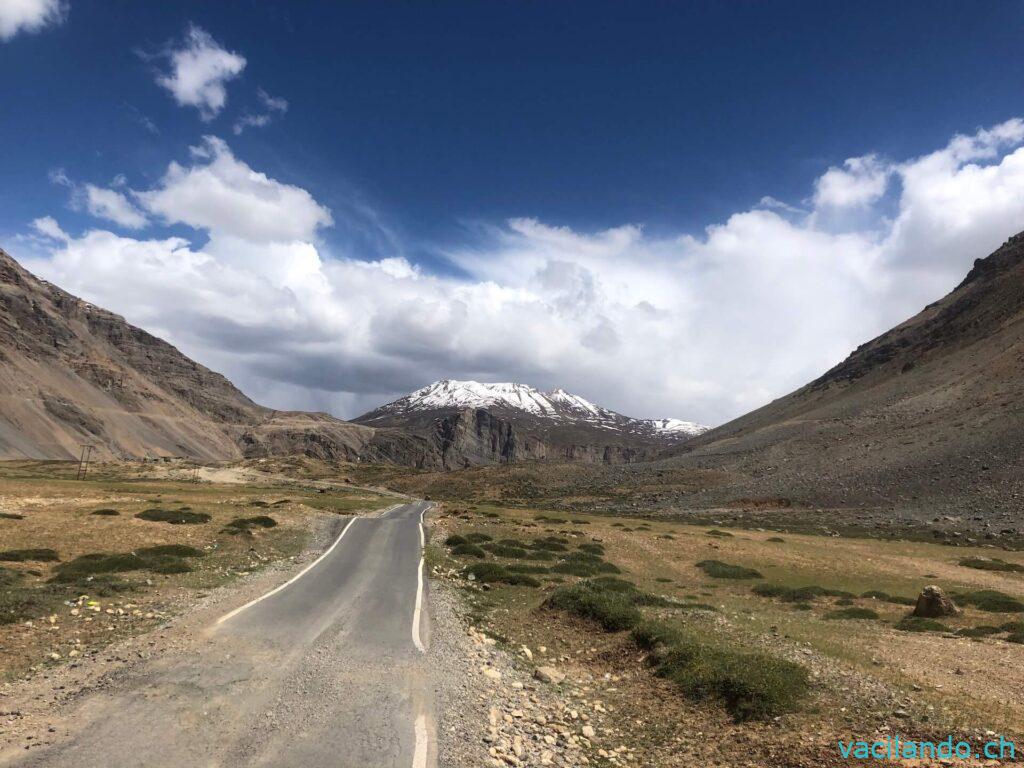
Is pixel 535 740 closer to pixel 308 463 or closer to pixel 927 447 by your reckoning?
pixel 927 447

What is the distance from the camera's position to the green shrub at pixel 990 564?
37.6 meters

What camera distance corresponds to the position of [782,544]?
4778cm

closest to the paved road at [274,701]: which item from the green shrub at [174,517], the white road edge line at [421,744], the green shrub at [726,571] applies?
the white road edge line at [421,744]

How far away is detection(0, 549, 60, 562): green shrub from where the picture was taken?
2169 cm

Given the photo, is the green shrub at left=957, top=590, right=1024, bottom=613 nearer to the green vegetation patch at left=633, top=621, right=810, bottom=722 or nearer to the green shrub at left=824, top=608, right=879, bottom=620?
the green shrub at left=824, top=608, right=879, bottom=620

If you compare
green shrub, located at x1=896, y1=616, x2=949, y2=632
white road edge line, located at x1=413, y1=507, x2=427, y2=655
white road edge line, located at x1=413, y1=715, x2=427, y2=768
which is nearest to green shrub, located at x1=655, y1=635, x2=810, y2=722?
white road edge line, located at x1=413, y1=715, x2=427, y2=768

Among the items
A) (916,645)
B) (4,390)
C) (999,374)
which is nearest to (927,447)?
(999,374)

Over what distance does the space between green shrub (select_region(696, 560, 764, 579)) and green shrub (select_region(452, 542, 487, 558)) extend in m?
13.6

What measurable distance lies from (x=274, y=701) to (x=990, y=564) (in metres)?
47.5

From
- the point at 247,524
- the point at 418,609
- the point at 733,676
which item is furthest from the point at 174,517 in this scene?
the point at 733,676

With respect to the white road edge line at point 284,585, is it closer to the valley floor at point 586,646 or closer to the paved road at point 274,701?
the paved road at point 274,701

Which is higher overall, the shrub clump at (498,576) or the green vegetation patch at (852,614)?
the green vegetation patch at (852,614)

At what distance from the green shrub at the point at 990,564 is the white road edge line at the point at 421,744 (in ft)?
145

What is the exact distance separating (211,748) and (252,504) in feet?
173
